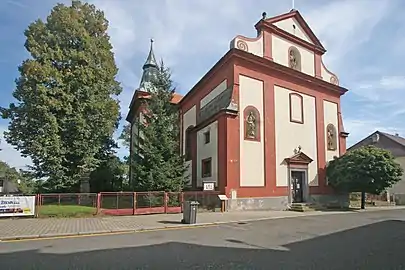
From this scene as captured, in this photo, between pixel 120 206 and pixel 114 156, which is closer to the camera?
pixel 120 206

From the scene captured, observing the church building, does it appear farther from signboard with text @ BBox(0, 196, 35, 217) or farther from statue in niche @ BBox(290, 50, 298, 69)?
signboard with text @ BBox(0, 196, 35, 217)

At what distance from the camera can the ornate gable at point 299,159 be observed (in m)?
25.7

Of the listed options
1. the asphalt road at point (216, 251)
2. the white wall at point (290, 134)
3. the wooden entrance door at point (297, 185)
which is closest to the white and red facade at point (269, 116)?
the white wall at point (290, 134)

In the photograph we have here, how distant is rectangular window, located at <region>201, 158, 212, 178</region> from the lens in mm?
25594

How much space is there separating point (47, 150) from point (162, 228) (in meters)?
14.2

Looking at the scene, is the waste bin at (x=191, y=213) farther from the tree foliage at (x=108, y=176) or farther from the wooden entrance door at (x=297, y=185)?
the tree foliage at (x=108, y=176)

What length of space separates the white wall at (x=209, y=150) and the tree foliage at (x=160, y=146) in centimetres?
218

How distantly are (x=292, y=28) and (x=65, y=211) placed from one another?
2231cm

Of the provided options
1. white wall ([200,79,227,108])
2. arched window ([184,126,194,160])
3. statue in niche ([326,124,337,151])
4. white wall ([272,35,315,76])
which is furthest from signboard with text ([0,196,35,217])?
statue in niche ([326,124,337,151])

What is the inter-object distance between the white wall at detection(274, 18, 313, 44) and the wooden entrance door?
11589 millimetres

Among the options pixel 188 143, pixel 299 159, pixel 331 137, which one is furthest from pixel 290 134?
pixel 188 143

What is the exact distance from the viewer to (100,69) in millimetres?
27344

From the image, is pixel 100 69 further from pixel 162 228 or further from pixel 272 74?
pixel 162 228

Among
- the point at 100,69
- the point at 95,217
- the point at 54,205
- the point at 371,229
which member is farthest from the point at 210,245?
the point at 100,69
